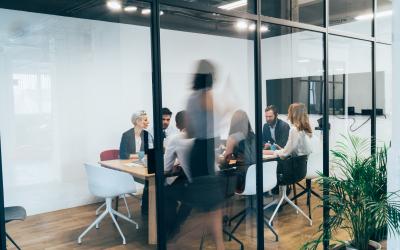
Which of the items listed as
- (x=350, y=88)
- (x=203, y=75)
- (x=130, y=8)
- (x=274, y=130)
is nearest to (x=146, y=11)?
(x=130, y=8)

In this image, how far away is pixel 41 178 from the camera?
3.98m

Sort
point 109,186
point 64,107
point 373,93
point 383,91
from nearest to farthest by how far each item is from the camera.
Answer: point 109,186 → point 64,107 → point 373,93 → point 383,91

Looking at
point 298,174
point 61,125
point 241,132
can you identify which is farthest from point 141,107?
point 298,174

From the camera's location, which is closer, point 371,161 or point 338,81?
point 371,161

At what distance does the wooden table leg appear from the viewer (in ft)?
8.73

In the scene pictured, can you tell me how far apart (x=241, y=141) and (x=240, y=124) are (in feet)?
0.52

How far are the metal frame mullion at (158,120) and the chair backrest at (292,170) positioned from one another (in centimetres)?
170

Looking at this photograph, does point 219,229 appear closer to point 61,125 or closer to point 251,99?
point 251,99

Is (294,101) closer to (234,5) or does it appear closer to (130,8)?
(234,5)

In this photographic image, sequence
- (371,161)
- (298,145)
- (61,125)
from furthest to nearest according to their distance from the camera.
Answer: (61,125), (298,145), (371,161)

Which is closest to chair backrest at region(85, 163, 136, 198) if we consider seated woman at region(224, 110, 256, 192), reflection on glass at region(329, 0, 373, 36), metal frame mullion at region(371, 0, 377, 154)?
seated woman at region(224, 110, 256, 192)

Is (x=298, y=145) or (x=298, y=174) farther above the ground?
(x=298, y=145)

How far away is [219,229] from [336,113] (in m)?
2.14

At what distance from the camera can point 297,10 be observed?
11.8 feet
